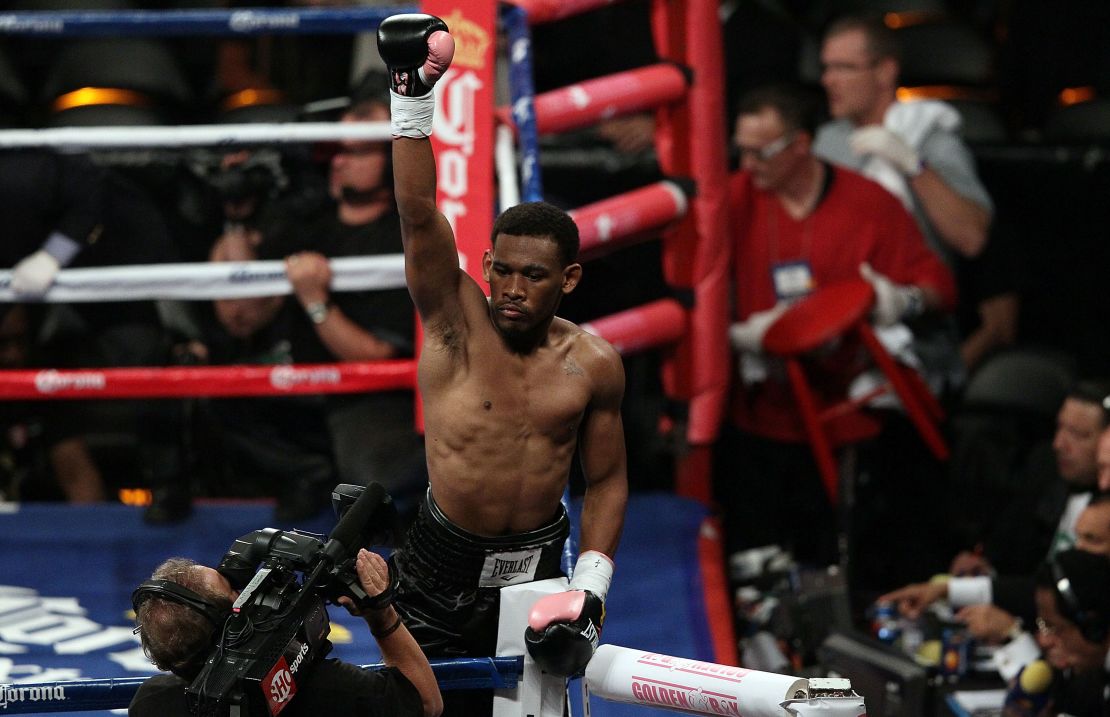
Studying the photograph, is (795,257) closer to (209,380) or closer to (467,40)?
(467,40)

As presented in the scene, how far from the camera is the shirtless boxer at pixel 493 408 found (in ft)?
6.54

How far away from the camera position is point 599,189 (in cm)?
399

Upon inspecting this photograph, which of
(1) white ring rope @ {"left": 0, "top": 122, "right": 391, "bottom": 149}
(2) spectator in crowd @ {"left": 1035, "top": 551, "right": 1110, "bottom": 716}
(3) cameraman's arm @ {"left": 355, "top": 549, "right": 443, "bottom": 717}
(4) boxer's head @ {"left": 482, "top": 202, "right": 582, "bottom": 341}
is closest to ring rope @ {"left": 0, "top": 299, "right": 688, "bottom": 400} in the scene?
(1) white ring rope @ {"left": 0, "top": 122, "right": 391, "bottom": 149}

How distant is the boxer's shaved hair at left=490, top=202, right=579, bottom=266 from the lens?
2.01m

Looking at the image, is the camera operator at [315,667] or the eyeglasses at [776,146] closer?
the camera operator at [315,667]

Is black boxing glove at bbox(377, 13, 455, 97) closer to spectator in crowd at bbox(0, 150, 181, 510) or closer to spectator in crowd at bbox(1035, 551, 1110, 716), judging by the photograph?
spectator in crowd at bbox(0, 150, 181, 510)

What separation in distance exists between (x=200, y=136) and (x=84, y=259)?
2.71 ft

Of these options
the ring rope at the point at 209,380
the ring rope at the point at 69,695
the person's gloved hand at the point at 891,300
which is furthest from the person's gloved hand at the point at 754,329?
the ring rope at the point at 69,695

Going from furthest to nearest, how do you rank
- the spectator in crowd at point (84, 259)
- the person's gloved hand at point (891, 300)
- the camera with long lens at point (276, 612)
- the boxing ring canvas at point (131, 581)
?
the person's gloved hand at point (891, 300)
the spectator in crowd at point (84, 259)
the boxing ring canvas at point (131, 581)
the camera with long lens at point (276, 612)

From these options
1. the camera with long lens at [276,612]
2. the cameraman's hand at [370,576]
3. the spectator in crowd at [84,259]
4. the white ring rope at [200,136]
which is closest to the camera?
the camera with long lens at [276,612]

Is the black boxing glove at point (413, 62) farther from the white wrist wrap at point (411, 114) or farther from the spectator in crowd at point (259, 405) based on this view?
the spectator in crowd at point (259, 405)

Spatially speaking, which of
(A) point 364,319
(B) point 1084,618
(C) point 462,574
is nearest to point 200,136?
(A) point 364,319

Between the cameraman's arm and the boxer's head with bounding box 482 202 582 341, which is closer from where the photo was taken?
the cameraman's arm

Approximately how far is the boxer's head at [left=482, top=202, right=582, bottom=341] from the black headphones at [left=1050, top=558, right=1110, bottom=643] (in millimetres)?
1435
